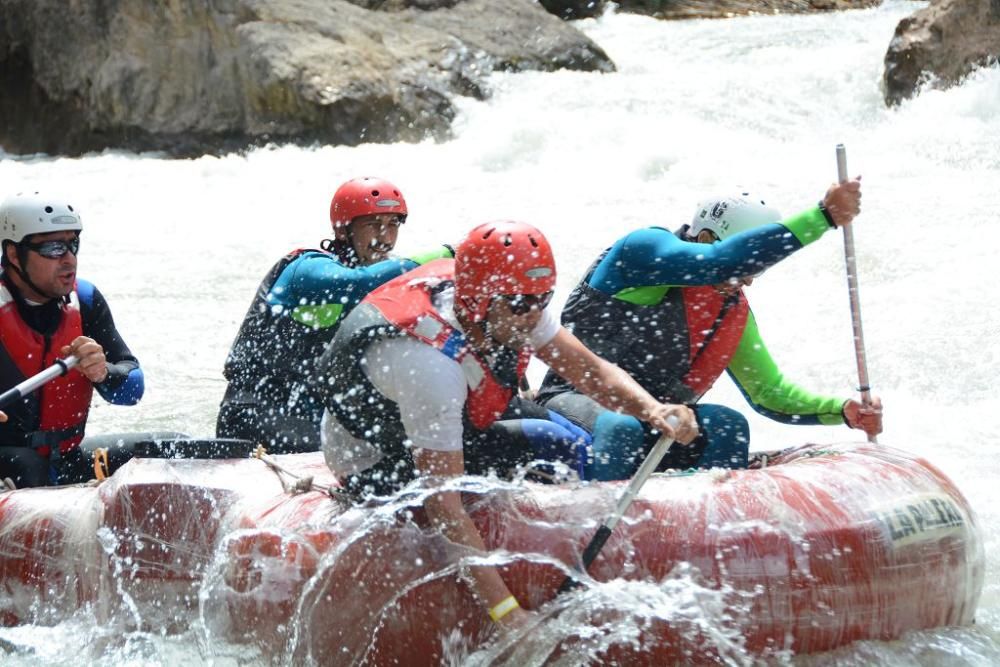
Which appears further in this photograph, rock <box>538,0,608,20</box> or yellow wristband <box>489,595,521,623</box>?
rock <box>538,0,608,20</box>

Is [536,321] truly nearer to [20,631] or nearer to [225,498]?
[225,498]

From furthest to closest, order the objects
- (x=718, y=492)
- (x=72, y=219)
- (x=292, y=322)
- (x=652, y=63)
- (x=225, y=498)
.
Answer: (x=652, y=63), (x=292, y=322), (x=72, y=219), (x=225, y=498), (x=718, y=492)

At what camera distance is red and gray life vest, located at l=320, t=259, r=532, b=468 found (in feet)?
11.8

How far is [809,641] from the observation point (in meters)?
3.80

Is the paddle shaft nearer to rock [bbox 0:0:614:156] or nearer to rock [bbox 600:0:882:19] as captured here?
rock [bbox 0:0:614:156]

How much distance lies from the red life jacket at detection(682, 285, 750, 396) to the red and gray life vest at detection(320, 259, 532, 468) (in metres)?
0.87

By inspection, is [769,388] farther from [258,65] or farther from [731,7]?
[731,7]

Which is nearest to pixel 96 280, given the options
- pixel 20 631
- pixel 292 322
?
pixel 292 322

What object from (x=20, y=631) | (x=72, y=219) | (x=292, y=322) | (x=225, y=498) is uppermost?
(x=72, y=219)

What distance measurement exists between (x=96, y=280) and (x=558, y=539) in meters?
6.71

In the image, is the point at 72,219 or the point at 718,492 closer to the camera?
the point at 718,492

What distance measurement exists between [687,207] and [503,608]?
275 inches

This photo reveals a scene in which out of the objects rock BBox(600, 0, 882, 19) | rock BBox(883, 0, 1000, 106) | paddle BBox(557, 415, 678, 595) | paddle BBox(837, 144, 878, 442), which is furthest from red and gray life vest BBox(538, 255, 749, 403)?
rock BBox(600, 0, 882, 19)

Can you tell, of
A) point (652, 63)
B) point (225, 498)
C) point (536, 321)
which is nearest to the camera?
point (536, 321)
